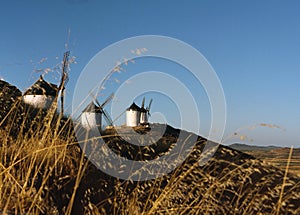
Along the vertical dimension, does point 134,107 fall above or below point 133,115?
above

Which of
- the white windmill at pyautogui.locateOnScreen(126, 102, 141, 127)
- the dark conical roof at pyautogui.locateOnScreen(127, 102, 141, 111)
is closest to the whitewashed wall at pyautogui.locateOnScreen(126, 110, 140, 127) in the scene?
the white windmill at pyautogui.locateOnScreen(126, 102, 141, 127)

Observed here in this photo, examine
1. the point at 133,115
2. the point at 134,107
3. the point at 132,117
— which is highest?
the point at 134,107

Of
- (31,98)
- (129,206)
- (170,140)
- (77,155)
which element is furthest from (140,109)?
(129,206)

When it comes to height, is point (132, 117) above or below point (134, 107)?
below

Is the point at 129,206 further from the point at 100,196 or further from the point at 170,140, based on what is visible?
the point at 170,140

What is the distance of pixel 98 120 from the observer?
2091 centimetres

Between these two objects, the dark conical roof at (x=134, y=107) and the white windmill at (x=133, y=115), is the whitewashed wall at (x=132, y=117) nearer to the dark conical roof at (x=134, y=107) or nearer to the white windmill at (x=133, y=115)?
the white windmill at (x=133, y=115)

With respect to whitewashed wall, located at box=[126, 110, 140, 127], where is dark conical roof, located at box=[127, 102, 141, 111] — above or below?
above

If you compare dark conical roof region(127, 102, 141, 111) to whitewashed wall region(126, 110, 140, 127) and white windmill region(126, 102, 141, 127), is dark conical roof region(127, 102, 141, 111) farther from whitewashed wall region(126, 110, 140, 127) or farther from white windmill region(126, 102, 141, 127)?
whitewashed wall region(126, 110, 140, 127)

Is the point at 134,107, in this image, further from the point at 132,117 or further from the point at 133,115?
the point at 132,117

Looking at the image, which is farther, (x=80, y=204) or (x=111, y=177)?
(x=111, y=177)

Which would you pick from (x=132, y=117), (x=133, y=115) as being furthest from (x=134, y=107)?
(x=132, y=117)

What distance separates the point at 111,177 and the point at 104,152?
0.45m

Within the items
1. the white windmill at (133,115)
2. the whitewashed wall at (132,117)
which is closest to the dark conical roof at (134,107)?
the white windmill at (133,115)
